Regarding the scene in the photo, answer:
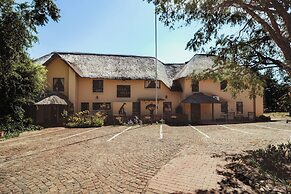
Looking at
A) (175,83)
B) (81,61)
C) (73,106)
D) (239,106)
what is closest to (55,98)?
(73,106)

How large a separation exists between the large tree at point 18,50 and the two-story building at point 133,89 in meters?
6.18

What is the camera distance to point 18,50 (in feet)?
47.0

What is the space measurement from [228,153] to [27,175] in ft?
25.1

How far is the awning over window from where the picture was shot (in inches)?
1155

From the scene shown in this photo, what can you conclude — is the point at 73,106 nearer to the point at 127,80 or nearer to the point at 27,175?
the point at 127,80

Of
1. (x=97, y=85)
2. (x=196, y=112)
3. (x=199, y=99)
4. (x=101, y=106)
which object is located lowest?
(x=196, y=112)

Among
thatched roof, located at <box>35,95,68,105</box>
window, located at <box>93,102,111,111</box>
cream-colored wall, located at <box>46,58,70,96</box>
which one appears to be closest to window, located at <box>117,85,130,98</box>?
window, located at <box>93,102,111,111</box>

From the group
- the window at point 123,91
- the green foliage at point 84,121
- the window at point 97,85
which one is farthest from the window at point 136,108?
the green foliage at point 84,121

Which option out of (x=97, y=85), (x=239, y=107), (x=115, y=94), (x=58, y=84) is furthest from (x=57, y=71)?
(x=239, y=107)

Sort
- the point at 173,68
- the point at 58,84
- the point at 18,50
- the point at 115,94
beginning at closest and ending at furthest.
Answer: the point at 18,50
the point at 58,84
the point at 115,94
the point at 173,68

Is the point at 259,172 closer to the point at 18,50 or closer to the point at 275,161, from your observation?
the point at 275,161

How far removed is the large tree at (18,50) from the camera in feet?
34.7

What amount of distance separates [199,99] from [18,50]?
67.3 ft

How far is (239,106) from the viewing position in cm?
3278
